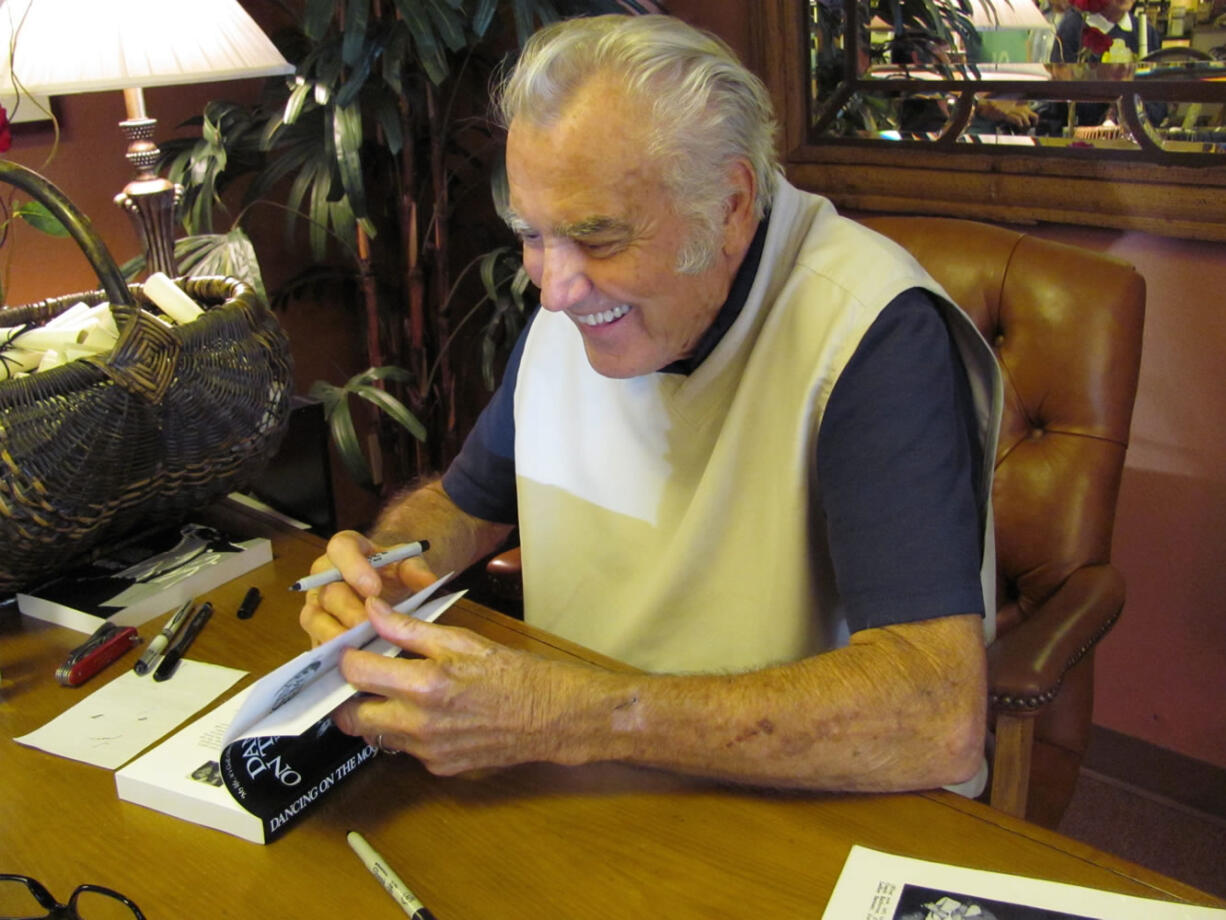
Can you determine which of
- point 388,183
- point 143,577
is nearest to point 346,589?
point 143,577

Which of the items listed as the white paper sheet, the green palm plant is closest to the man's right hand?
the white paper sheet

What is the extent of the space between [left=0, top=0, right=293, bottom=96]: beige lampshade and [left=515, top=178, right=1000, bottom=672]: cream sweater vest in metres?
0.66

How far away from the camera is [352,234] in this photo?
2.28 metres

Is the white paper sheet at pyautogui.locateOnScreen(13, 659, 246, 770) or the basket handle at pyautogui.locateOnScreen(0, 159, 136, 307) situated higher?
the basket handle at pyautogui.locateOnScreen(0, 159, 136, 307)

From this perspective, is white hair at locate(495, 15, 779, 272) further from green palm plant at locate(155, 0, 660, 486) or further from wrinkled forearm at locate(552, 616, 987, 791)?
green palm plant at locate(155, 0, 660, 486)

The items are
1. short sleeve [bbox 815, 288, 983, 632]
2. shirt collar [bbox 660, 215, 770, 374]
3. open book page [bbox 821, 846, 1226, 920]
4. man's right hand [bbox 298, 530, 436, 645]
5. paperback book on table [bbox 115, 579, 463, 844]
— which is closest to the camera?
open book page [bbox 821, 846, 1226, 920]

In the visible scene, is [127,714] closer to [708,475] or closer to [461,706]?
[461,706]

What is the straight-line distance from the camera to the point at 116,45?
1558mm

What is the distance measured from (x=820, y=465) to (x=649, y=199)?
0.32m

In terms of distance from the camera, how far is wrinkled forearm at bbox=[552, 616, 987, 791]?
37.2 inches

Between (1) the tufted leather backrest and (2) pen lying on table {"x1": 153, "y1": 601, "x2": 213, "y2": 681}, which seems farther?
(1) the tufted leather backrest

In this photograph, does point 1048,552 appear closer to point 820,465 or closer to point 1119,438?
point 1119,438

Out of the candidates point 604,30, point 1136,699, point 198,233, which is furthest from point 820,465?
point 198,233

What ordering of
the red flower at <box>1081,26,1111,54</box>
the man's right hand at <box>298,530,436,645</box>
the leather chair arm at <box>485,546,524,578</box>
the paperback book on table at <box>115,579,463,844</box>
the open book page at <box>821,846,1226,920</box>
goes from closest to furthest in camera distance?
the open book page at <box>821,846,1226,920</box>
the paperback book on table at <box>115,579,463,844</box>
the man's right hand at <box>298,530,436,645</box>
the leather chair arm at <box>485,546,524,578</box>
the red flower at <box>1081,26,1111,54</box>
